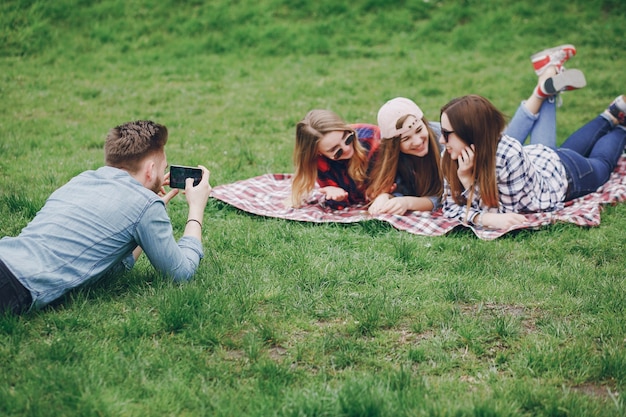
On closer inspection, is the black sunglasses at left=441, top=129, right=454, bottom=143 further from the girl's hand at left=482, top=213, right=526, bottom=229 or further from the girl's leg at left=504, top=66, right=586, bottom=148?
the girl's leg at left=504, top=66, right=586, bottom=148

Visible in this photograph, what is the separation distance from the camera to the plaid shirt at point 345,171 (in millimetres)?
6602

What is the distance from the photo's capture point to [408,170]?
6.53 m

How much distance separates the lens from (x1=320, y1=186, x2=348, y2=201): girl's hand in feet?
21.4

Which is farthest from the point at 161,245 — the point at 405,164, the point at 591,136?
the point at 591,136

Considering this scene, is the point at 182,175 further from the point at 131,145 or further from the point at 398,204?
the point at 398,204

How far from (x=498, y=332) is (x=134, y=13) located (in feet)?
43.9

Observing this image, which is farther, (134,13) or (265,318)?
(134,13)

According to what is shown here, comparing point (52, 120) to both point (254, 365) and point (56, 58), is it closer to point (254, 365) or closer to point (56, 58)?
point (56, 58)

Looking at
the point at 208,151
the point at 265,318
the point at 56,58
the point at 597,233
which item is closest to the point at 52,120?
the point at 208,151

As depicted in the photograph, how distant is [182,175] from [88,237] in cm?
92

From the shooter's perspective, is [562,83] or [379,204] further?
[562,83]

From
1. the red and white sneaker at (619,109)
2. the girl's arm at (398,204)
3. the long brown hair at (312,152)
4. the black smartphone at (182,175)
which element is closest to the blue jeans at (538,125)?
the red and white sneaker at (619,109)

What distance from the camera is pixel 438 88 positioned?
37.8ft

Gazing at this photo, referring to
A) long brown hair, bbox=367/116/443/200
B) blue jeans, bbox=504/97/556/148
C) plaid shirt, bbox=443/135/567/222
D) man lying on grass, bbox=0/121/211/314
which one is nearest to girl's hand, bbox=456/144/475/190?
plaid shirt, bbox=443/135/567/222
